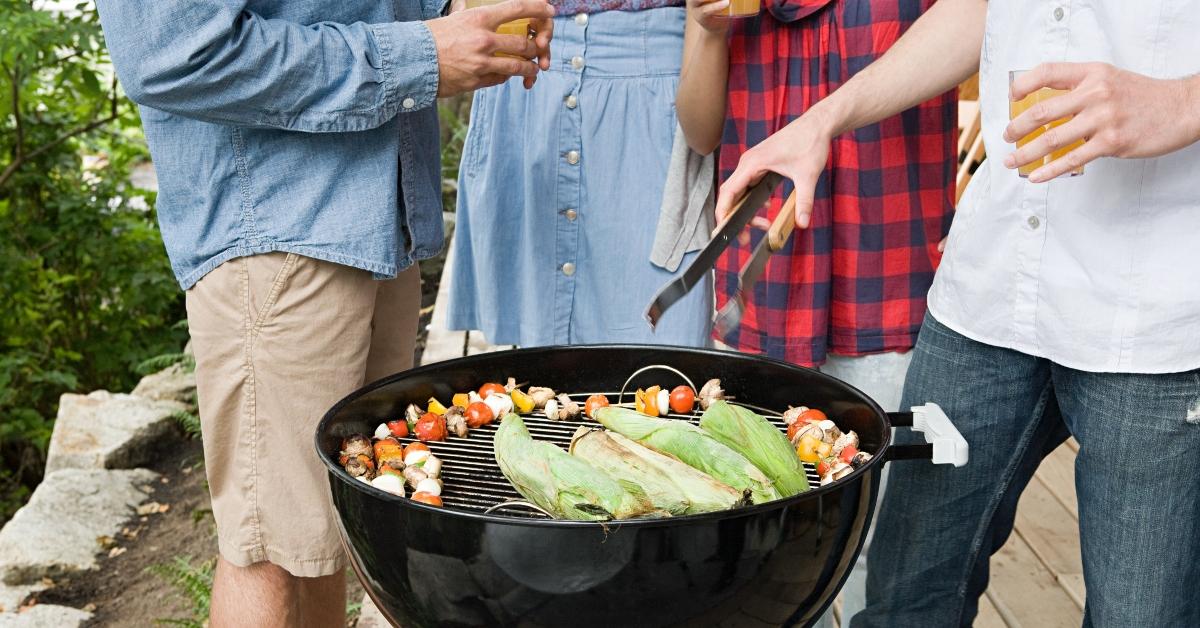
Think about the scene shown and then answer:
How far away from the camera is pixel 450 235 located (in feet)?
17.7

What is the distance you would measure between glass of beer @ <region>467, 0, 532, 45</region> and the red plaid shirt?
16.4 inches

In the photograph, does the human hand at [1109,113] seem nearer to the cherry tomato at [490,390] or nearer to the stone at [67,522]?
the cherry tomato at [490,390]

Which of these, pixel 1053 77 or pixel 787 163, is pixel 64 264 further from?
pixel 1053 77

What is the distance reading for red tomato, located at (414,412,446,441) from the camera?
70.0 inches

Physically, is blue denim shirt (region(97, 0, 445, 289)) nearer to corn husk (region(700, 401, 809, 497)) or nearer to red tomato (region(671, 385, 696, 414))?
red tomato (region(671, 385, 696, 414))

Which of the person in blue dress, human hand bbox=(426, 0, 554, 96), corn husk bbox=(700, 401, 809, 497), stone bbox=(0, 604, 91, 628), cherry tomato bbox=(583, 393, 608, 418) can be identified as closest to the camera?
corn husk bbox=(700, 401, 809, 497)

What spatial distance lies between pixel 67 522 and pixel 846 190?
277cm

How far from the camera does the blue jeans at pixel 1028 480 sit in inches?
64.9

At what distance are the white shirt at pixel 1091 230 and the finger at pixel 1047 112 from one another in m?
0.22

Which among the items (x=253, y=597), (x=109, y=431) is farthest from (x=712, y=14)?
(x=109, y=431)

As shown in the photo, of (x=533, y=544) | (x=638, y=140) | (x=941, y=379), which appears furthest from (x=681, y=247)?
(x=533, y=544)

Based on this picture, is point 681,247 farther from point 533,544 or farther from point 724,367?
point 533,544

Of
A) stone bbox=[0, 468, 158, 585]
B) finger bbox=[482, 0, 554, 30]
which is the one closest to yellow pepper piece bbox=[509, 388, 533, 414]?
finger bbox=[482, 0, 554, 30]

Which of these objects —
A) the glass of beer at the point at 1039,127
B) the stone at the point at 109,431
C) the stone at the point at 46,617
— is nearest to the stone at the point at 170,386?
the stone at the point at 109,431
